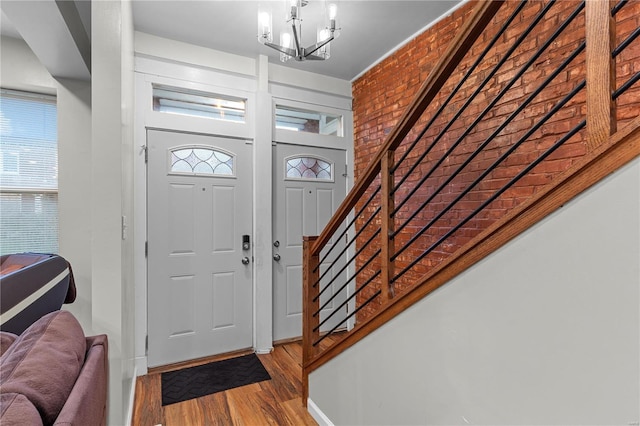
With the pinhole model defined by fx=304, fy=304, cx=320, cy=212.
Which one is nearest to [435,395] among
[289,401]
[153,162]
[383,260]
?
[383,260]

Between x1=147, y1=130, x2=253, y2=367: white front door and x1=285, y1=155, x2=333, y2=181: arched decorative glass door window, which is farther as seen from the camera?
x1=285, y1=155, x2=333, y2=181: arched decorative glass door window

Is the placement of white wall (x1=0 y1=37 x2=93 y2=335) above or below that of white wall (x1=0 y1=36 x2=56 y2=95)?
below

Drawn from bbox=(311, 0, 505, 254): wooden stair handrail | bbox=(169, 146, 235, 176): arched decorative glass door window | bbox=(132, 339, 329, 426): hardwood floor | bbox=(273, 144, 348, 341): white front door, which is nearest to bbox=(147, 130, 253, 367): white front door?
bbox=(169, 146, 235, 176): arched decorative glass door window

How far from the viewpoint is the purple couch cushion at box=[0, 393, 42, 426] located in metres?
0.69

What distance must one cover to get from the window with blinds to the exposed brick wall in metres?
2.38

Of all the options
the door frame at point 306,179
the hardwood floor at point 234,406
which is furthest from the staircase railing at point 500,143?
the door frame at point 306,179

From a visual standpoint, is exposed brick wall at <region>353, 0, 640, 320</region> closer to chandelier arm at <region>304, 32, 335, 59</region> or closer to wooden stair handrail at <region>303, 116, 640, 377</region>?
wooden stair handrail at <region>303, 116, 640, 377</region>

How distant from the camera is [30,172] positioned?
2.19m

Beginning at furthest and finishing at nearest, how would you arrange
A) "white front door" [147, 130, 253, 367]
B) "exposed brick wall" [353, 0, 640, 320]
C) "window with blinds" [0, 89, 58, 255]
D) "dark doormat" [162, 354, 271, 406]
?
"white front door" [147, 130, 253, 367] → "dark doormat" [162, 354, 271, 406] → "window with blinds" [0, 89, 58, 255] → "exposed brick wall" [353, 0, 640, 320]

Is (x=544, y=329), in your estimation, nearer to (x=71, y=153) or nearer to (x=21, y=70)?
(x=71, y=153)

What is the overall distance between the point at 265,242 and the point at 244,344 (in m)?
1.03

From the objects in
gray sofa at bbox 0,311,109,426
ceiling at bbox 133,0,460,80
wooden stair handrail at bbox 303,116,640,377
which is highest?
ceiling at bbox 133,0,460,80

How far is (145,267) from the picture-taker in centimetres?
266

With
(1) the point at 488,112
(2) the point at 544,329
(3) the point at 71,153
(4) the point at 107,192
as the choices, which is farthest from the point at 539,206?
(3) the point at 71,153
